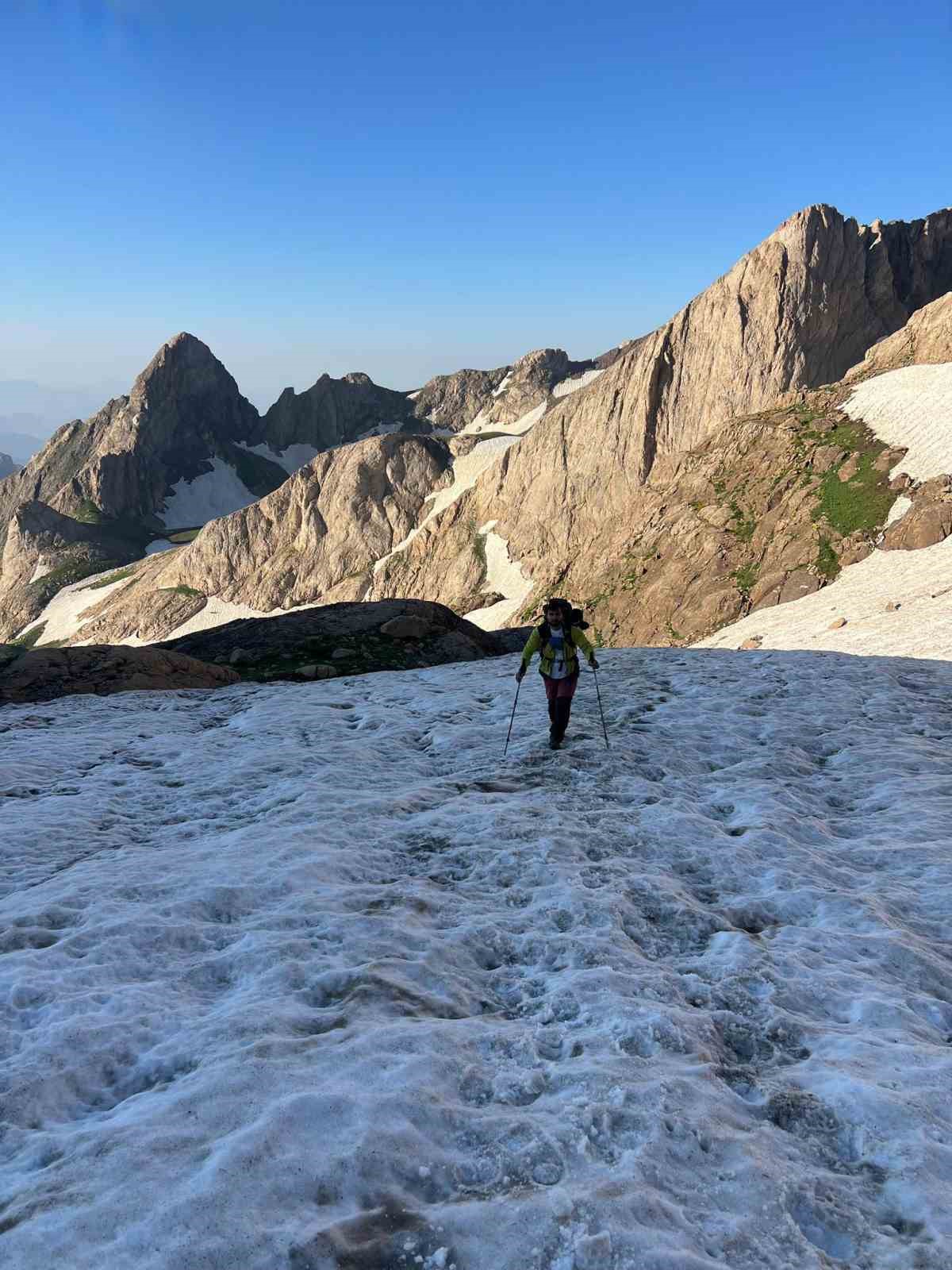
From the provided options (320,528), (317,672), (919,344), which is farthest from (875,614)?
(320,528)

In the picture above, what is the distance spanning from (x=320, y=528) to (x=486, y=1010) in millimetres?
126026

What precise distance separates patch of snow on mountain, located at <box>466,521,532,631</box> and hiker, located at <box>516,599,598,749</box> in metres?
69.0

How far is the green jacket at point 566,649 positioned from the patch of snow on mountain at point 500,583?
69.1 m

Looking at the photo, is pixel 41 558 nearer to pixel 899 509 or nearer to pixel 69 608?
pixel 69 608

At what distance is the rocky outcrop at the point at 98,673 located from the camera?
20.5 meters

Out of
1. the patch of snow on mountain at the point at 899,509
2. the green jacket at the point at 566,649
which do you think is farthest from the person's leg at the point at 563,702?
the patch of snow on mountain at the point at 899,509

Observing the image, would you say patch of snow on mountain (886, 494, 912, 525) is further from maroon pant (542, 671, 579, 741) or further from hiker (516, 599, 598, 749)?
maroon pant (542, 671, 579, 741)

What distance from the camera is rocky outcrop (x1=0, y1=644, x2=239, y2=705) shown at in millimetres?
20531

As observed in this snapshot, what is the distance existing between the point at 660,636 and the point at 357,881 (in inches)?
1646

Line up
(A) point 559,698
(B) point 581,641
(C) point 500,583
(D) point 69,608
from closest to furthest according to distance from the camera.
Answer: (B) point 581,641
(A) point 559,698
(C) point 500,583
(D) point 69,608

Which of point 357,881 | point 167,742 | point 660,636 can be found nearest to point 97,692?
point 167,742

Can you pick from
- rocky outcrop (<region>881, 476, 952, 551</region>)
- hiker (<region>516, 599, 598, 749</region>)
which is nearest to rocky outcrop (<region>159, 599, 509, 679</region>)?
hiker (<region>516, 599, 598, 749</region>)

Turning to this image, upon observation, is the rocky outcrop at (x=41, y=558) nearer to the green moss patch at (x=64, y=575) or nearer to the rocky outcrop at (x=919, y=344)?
the green moss patch at (x=64, y=575)

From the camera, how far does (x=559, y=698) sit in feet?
45.0
